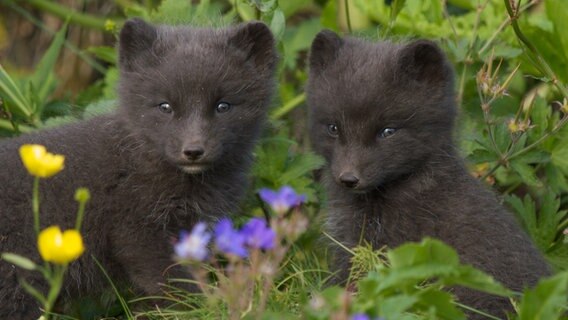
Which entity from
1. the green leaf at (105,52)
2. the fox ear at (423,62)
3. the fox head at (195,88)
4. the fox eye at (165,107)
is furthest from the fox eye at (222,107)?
the green leaf at (105,52)

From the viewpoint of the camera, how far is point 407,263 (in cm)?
385

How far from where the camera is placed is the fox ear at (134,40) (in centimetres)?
529

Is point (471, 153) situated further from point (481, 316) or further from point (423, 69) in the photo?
point (481, 316)

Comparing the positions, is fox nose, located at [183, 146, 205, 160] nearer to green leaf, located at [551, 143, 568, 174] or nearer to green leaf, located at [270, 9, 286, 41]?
green leaf, located at [270, 9, 286, 41]

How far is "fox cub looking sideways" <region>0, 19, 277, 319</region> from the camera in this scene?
4992 mm

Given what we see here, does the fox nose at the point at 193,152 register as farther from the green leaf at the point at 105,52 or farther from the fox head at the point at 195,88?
the green leaf at the point at 105,52

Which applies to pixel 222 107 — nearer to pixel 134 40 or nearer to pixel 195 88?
pixel 195 88

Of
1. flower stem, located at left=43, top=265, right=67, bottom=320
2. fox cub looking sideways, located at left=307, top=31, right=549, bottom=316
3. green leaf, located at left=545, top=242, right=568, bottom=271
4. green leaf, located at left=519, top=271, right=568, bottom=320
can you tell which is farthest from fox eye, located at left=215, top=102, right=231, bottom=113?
green leaf, located at left=545, top=242, right=568, bottom=271

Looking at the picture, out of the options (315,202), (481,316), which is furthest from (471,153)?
(481,316)

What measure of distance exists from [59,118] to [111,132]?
1.07 m

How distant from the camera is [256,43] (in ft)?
17.6

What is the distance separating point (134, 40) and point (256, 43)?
2.06 ft

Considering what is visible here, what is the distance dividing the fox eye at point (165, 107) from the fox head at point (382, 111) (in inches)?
29.1

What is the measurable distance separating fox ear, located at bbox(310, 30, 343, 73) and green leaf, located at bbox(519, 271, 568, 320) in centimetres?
194
